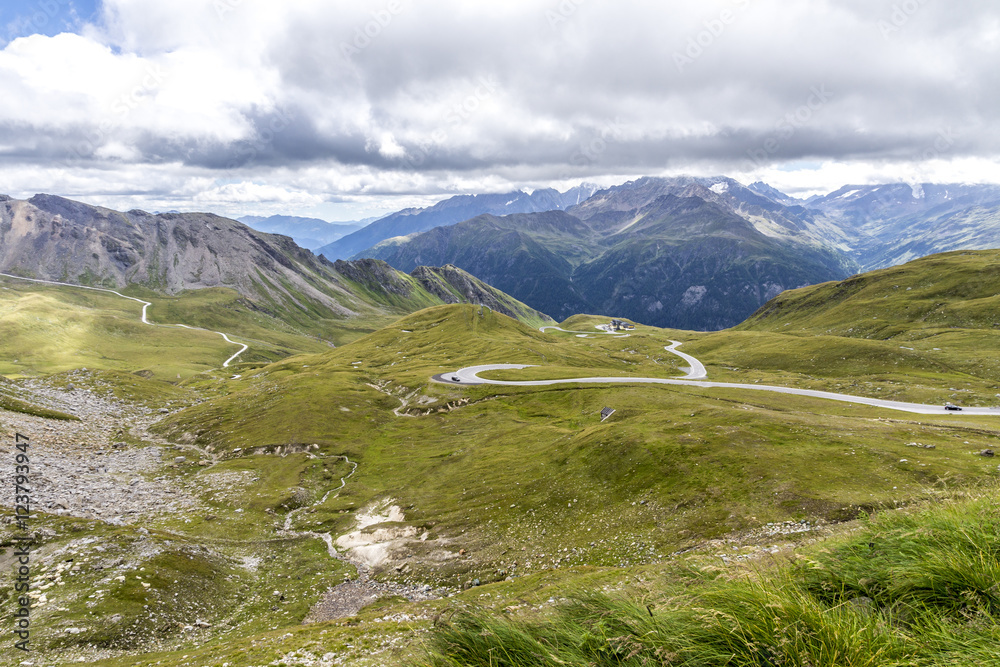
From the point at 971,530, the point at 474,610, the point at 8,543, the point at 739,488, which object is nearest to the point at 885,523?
the point at 971,530

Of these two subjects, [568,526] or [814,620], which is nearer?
[814,620]

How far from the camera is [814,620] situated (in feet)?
17.1

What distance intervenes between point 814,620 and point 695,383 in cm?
10536

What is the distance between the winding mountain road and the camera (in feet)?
250

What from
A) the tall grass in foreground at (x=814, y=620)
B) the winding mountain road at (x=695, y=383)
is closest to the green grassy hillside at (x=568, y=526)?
the tall grass in foreground at (x=814, y=620)

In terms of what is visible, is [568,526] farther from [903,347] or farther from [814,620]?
[903,347]

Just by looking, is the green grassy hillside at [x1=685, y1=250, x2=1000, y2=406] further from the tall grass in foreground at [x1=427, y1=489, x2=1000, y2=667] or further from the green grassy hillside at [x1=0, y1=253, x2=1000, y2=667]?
the tall grass in foreground at [x1=427, y1=489, x2=1000, y2=667]

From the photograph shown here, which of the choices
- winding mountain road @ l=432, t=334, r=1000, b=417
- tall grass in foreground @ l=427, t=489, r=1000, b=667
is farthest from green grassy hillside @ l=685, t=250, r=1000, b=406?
tall grass in foreground @ l=427, t=489, r=1000, b=667

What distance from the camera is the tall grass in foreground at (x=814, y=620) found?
16.4 ft

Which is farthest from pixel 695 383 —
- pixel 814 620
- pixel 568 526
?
pixel 814 620

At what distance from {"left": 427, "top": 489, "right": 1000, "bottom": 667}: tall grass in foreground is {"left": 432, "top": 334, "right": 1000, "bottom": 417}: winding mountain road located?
88.2 meters

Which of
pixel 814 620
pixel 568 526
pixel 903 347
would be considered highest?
pixel 814 620

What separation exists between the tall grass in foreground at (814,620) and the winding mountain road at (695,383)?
88237 mm

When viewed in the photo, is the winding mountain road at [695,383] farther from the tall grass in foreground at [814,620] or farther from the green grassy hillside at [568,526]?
the tall grass in foreground at [814,620]
